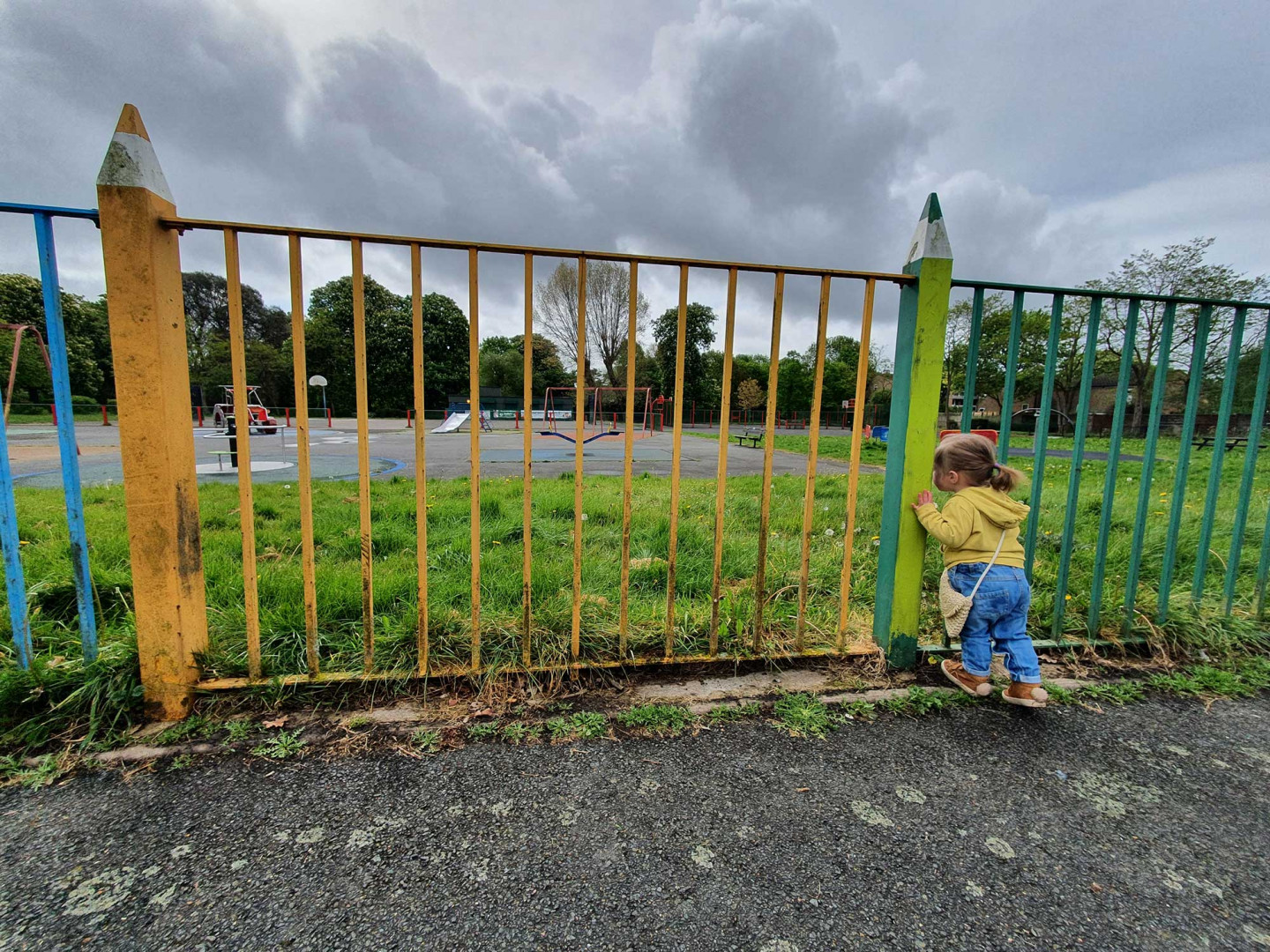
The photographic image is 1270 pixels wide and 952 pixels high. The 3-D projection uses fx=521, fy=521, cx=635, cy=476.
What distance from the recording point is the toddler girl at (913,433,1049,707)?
6.33 feet

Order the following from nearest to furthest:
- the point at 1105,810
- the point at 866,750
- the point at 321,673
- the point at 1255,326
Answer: the point at 1105,810
the point at 866,750
the point at 321,673
the point at 1255,326

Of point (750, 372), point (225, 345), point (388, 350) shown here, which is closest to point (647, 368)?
point (750, 372)

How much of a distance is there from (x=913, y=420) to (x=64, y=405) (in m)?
2.90

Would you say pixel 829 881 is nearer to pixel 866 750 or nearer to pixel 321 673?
pixel 866 750

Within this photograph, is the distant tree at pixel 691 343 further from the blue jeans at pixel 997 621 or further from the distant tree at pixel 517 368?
the blue jeans at pixel 997 621

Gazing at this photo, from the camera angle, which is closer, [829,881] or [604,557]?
[829,881]

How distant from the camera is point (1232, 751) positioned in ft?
5.59

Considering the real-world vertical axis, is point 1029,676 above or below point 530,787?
above

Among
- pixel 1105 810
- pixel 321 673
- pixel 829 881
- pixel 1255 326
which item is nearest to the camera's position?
pixel 829 881

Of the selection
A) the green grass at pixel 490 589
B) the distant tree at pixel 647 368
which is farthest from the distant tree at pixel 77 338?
the green grass at pixel 490 589

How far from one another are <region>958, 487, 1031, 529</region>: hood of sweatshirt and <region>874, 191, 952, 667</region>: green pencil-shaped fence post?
17cm

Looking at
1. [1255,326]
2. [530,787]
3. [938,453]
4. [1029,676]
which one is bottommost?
[530,787]

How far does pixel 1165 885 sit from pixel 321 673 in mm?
2456

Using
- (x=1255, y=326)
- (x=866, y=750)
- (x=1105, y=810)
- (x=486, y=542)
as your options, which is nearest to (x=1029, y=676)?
(x=1105, y=810)
